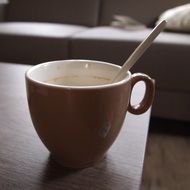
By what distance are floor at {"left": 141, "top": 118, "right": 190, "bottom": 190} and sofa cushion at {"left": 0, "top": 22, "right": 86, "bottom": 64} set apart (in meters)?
0.54

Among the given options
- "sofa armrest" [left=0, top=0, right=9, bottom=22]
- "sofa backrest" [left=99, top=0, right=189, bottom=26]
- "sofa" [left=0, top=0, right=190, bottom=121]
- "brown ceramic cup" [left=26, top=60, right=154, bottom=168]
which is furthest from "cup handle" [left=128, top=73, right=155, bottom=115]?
"sofa armrest" [left=0, top=0, right=9, bottom=22]

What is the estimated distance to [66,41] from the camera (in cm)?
139

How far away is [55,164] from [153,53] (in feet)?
3.10

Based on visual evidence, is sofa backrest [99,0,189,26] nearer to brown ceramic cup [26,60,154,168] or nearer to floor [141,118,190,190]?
floor [141,118,190,190]

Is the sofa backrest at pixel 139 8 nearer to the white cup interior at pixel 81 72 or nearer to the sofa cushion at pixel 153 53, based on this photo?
the sofa cushion at pixel 153 53

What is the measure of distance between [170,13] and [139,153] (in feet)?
4.15

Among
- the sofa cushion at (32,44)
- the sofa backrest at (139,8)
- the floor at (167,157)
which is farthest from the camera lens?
the sofa backrest at (139,8)

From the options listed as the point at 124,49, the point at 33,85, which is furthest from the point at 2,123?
the point at 124,49

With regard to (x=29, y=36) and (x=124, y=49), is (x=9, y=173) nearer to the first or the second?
(x=124, y=49)

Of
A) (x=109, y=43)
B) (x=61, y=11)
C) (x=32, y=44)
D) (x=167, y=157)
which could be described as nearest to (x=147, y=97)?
(x=167, y=157)

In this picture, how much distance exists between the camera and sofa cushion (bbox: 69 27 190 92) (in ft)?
4.03

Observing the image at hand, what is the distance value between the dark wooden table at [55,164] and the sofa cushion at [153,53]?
77 cm

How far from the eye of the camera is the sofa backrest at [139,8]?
174 cm

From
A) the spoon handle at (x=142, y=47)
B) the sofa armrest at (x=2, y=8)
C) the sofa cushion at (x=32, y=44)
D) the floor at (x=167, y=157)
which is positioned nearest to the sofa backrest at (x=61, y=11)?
the sofa armrest at (x=2, y=8)
